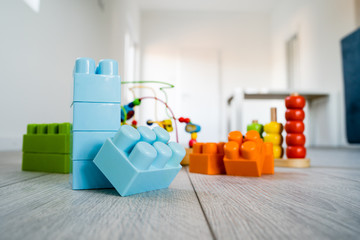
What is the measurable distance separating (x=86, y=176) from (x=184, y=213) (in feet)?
0.92

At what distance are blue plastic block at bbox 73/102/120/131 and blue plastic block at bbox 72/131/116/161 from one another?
1 centimetres

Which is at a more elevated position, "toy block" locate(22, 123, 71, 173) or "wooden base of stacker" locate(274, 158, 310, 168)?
"toy block" locate(22, 123, 71, 173)

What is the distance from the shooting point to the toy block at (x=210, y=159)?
86cm

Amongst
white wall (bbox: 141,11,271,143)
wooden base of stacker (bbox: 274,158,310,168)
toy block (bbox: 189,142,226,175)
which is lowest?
wooden base of stacker (bbox: 274,158,310,168)

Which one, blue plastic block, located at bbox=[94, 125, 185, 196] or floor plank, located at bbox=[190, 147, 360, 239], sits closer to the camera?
floor plank, located at bbox=[190, 147, 360, 239]

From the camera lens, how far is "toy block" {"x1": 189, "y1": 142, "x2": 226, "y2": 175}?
861mm

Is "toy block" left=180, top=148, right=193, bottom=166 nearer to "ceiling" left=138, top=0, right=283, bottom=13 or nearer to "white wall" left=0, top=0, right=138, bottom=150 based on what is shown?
"white wall" left=0, top=0, right=138, bottom=150

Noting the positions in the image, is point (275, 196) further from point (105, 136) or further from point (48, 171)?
point (48, 171)

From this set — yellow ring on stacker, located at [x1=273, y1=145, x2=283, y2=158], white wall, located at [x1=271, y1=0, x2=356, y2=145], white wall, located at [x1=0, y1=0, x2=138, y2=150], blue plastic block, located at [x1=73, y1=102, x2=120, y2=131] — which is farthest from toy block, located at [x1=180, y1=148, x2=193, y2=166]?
white wall, located at [x1=271, y1=0, x2=356, y2=145]

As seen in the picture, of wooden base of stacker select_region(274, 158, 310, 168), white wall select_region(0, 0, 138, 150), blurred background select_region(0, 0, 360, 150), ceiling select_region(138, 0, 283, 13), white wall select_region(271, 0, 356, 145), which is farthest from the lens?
ceiling select_region(138, 0, 283, 13)

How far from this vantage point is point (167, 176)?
0.59 m

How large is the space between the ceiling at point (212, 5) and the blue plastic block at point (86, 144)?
5.10 metres

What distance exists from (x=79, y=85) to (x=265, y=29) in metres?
5.61

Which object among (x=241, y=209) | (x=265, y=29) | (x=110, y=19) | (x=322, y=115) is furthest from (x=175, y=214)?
(x=265, y=29)
